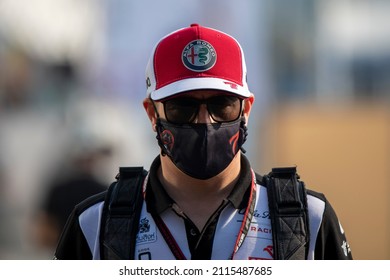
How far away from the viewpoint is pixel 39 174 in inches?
429

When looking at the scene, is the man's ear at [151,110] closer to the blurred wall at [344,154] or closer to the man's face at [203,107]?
the man's face at [203,107]

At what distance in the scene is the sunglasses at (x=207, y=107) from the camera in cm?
400

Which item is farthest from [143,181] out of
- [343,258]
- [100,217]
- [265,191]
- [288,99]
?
[288,99]

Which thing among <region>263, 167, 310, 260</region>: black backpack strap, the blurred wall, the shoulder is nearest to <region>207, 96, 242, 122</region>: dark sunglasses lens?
<region>263, 167, 310, 260</region>: black backpack strap

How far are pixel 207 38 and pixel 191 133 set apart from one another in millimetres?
392

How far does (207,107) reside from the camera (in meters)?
4.01

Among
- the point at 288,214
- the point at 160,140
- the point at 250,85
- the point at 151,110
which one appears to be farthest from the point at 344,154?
the point at 288,214

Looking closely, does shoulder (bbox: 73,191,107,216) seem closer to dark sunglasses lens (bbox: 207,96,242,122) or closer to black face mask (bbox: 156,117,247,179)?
black face mask (bbox: 156,117,247,179)

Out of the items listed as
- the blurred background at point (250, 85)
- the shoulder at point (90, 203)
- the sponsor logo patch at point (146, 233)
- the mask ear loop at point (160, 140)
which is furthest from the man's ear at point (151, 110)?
the blurred background at point (250, 85)

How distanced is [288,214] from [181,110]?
601mm

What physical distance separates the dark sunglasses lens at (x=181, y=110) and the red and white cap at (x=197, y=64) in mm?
48

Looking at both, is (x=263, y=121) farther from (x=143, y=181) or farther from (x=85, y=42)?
(x=143, y=181)

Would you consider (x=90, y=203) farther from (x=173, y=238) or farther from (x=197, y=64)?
(x=197, y=64)

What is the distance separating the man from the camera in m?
3.91
